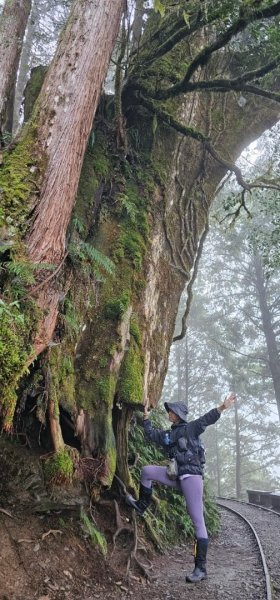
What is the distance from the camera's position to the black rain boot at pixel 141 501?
18.1 feet

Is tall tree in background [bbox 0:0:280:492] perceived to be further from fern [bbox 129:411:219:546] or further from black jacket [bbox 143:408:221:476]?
fern [bbox 129:411:219:546]

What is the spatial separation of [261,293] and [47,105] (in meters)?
21.5

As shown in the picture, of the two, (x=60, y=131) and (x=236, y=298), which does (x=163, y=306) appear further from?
(x=236, y=298)

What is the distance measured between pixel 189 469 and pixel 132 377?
4.38 feet

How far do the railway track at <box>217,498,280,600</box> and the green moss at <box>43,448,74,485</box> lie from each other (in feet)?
8.48

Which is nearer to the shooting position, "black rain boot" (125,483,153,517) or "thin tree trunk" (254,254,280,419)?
"black rain boot" (125,483,153,517)

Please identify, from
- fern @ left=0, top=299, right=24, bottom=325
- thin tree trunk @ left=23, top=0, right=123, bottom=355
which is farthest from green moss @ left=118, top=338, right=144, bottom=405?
fern @ left=0, top=299, right=24, bottom=325

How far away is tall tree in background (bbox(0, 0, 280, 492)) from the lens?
160 inches

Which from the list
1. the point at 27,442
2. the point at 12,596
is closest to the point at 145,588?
the point at 12,596

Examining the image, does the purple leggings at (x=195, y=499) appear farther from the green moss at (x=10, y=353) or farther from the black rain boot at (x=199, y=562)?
the green moss at (x=10, y=353)

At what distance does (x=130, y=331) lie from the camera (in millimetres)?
6055

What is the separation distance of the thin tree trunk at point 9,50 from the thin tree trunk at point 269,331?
59.3ft

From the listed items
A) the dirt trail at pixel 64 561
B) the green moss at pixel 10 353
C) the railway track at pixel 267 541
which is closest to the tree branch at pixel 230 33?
the green moss at pixel 10 353

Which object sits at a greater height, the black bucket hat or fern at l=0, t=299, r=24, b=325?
fern at l=0, t=299, r=24, b=325
